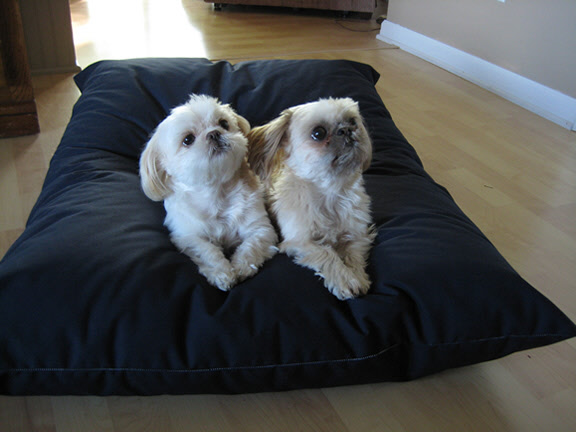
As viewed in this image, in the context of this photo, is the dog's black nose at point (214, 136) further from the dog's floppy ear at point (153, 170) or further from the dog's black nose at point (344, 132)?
the dog's black nose at point (344, 132)

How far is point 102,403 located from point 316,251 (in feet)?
2.34

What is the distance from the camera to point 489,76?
12.4 feet

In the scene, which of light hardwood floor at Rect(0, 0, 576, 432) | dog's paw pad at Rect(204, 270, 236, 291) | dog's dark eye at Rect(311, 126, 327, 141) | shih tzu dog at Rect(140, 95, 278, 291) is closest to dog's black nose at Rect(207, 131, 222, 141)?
shih tzu dog at Rect(140, 95, 278, 291)

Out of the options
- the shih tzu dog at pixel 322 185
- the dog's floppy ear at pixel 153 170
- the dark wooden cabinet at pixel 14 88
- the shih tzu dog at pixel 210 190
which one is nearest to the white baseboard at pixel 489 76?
the shih tzu dog at pixel 322 185

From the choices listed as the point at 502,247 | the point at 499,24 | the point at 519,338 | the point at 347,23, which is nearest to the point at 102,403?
the point at 519,338

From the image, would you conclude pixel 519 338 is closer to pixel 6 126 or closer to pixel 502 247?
pixel 502 247

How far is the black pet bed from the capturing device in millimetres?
1281

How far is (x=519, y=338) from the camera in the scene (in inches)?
54.2

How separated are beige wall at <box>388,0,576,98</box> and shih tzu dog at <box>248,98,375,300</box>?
2279 mm

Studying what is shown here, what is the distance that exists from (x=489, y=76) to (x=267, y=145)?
9.15 feet

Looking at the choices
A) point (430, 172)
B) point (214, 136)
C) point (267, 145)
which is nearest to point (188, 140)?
point (214, 136)

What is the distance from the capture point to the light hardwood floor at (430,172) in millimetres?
1368

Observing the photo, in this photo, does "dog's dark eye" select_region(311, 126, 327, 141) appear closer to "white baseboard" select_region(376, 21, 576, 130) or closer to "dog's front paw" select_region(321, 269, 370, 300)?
"dog's front paw" select_region(321, 269, 370, 300)

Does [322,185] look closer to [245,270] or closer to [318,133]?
[318,133]
